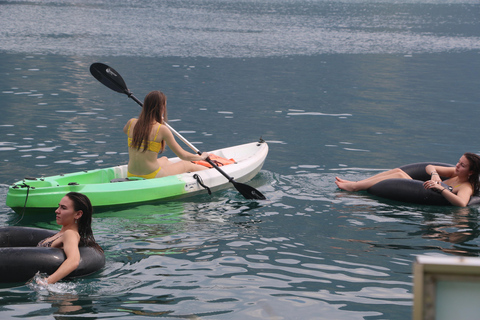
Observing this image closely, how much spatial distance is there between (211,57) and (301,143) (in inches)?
473

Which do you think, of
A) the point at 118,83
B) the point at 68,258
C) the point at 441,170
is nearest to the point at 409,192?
the point at 441,170

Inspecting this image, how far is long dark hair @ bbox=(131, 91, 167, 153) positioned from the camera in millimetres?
7520

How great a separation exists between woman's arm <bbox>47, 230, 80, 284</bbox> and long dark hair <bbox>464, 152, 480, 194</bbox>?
4793mm

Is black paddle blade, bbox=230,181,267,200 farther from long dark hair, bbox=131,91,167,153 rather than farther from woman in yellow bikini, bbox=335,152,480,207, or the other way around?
woman in yellow bikini, bbox=335,152,480,207

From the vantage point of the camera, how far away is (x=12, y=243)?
5.52 metres

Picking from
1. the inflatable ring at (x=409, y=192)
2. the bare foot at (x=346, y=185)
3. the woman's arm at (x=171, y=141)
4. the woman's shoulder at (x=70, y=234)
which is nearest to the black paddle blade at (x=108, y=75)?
the woman's arm at (x=171, y=141)

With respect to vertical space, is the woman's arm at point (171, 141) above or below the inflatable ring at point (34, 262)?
above

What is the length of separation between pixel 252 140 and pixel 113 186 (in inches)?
214

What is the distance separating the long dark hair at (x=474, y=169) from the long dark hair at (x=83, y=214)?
4.66m

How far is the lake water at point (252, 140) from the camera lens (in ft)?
16.8

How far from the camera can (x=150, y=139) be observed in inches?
304

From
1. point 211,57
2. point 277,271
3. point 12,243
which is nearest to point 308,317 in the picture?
point 277,271

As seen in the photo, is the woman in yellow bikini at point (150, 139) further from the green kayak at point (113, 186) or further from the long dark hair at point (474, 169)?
the long dark hair at point (474, 169)

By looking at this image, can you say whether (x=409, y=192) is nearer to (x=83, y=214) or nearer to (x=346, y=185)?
(x=346, y=185)
